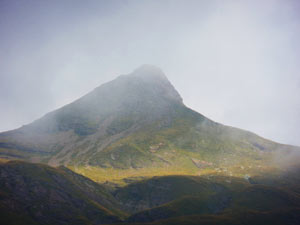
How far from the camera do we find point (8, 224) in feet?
653
